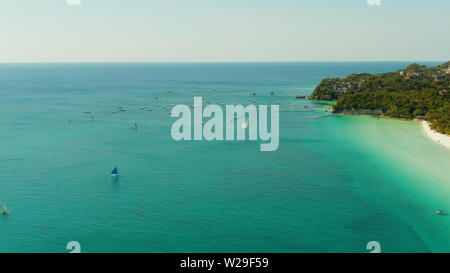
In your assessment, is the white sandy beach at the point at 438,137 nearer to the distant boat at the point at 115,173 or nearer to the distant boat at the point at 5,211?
the distant boat at the point at 115,173

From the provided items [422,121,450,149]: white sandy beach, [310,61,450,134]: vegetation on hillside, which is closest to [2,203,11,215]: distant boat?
[422,121,450,149]: white sandy beach

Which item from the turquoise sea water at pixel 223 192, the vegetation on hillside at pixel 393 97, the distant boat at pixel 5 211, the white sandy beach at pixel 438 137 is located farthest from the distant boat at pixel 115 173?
the vegetation on hillside at pixel 393 97

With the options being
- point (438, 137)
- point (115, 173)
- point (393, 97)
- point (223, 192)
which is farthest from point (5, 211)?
point (393, 97)

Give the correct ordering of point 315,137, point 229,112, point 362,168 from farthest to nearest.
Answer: point 229,112 → point 315,137 → point 362,168

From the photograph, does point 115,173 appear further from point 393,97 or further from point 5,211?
point 393,97

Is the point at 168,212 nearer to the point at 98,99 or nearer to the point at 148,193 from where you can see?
the point at 148,193
